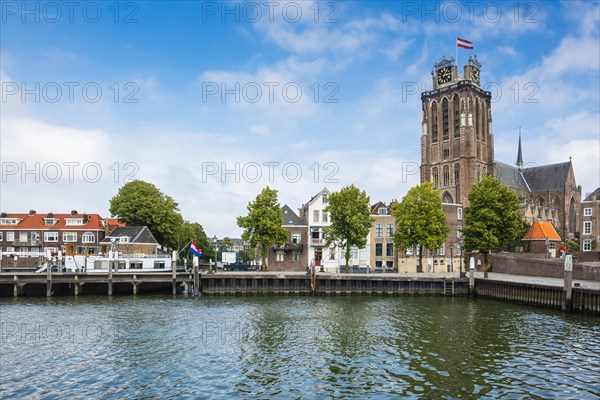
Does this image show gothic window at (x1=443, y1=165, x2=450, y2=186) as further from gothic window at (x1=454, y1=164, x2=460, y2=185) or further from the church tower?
gothic window at (x1=454, y1=164, x2=460, y2=185)

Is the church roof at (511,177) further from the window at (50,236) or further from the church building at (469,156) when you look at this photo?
the window at (50,236)

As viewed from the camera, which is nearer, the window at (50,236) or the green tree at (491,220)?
the green tree at (491,220)

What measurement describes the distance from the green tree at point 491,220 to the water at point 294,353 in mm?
28800

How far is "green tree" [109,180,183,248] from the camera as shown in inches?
3342

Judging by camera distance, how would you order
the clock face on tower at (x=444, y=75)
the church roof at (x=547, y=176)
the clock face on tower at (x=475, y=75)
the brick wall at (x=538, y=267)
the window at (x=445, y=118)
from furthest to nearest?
the church roof at (x=547, y=176)
the clock face on tower at (x=444, y=75)
the clock face on tower at (x=475, y=75)
the window at (x=445, y=118)
the brick wall at (x=538, y=267)

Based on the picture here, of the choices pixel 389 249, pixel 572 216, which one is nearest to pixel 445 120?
pixel 572 216

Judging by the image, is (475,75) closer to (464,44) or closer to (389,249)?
(464,44)

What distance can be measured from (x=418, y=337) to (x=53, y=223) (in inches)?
3033

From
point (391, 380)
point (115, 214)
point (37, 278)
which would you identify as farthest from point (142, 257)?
point (391, 380)

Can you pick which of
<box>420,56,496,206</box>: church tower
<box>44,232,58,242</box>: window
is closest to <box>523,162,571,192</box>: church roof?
<box>420,56,496,206</box>: church tower

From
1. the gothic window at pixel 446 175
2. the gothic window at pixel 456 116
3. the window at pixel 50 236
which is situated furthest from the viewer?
the gothic window at pixel 456 116

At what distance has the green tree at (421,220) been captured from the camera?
68438mm

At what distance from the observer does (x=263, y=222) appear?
66.6 m

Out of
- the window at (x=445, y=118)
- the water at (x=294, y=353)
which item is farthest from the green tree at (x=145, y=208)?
the window at (x=445, y=118)
